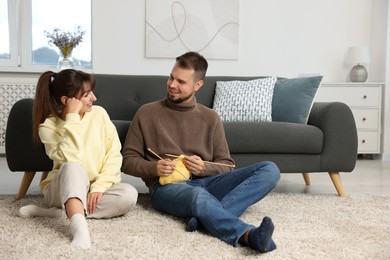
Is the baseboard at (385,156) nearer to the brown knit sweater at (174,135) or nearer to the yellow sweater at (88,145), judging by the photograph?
the brown knit sweater at (174,135)

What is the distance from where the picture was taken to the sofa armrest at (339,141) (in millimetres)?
2844

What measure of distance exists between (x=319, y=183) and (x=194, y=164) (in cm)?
155

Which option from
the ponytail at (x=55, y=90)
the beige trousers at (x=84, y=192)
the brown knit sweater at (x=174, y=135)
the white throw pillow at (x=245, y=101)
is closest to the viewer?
the beige trousers at (x=84, y=192)

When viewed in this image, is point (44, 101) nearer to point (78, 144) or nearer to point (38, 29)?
point (78, 144)

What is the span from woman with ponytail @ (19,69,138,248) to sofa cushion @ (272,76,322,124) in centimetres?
131

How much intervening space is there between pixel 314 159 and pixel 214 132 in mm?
744

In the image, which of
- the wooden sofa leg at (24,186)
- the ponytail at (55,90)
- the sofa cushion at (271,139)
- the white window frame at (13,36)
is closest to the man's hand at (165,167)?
the ponytail at (55,90)

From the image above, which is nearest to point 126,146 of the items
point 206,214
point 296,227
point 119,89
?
point 206,214

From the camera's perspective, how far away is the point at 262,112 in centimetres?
325

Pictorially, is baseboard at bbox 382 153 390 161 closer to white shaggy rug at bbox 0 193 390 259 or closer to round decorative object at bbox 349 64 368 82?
round decorative object at bbox 349 64 368 82

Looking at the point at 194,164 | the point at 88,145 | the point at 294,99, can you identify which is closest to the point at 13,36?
the point at 294,99

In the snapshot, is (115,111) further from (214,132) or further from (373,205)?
(373,205)

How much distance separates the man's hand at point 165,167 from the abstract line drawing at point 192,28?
3255 millimetres

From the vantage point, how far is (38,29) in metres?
5.30
